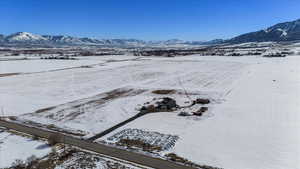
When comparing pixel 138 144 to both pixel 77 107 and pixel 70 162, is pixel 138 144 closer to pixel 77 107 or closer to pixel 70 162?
pixel 70 162

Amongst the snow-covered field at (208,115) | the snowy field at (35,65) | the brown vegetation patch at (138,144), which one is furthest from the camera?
the snowy field at (35,65)

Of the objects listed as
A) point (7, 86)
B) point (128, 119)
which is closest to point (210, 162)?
point (128, 119)

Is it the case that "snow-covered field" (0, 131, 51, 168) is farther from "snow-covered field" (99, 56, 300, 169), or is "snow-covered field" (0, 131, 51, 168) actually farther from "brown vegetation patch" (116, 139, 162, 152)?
"snow-covered field" (99, 56, 300, 169)

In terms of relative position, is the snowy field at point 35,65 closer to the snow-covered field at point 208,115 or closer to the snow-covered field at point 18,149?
the snow-covered field at point 208,115

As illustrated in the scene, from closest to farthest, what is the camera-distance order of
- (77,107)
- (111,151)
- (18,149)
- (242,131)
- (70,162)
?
(70,162) → (111,151) → (18,149) → (242,131) → (77,107)

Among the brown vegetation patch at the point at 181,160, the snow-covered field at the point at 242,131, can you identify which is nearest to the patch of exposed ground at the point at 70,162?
the brown vegetation patch at the point at 181,160

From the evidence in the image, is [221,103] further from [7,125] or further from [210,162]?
[7,125]

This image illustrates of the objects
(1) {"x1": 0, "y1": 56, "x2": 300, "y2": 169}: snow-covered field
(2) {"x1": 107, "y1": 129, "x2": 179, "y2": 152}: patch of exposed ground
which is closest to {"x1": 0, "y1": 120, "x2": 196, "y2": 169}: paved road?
(2) {"x1": 107, "y1": 129, "x2": 179, "y2": 152}: patch of exposed ground

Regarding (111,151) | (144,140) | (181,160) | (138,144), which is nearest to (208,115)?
(144,140)
